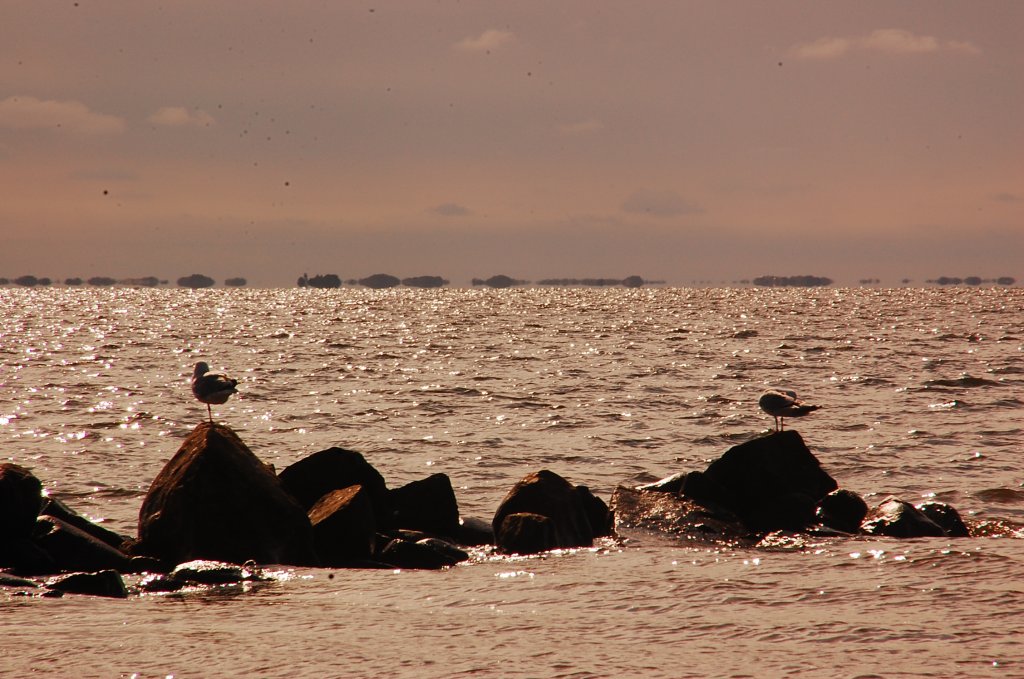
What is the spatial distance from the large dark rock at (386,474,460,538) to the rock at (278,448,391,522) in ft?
0.57

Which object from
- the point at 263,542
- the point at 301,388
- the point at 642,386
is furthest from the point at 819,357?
the point at 263,542

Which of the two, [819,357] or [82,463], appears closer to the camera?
[82,463]

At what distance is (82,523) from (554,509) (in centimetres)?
639

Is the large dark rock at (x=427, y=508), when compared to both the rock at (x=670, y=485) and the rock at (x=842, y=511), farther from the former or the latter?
the rock at (x=842, y=511)

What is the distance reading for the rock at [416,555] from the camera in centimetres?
1257

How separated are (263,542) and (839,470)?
40.1ft

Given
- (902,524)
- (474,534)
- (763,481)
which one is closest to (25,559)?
(474,534)

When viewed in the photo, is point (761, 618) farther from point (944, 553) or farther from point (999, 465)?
point (999, 465)

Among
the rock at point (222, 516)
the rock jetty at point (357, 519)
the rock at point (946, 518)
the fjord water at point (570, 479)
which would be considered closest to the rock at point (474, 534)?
the rock jetty at point (357, 519)

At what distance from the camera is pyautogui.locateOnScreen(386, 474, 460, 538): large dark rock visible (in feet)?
46.9

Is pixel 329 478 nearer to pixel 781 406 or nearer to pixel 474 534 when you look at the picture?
pixel 474 534

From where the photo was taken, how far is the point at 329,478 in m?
14.4

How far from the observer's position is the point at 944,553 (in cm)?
1160

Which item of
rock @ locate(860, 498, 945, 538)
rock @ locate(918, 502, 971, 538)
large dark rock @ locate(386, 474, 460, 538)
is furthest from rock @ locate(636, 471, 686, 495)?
rock @ locate(918, 502, 971, 538)
